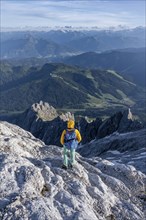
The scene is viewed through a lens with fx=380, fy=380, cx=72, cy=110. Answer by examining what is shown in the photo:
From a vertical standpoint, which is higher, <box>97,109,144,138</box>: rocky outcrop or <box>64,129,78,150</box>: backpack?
<box>64,129,78,150</box>: backpack

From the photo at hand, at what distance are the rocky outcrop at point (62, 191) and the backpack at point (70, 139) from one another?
84.6 inches

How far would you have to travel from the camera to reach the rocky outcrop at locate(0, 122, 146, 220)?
27.5 m

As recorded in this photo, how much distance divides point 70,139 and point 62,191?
596 centimetres

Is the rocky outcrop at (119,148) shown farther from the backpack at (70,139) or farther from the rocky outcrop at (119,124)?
the backpack at (70,139)

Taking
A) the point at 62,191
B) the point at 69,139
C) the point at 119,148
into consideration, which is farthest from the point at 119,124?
the point at 62,191

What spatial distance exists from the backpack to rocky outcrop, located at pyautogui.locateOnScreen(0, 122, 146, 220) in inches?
84.6

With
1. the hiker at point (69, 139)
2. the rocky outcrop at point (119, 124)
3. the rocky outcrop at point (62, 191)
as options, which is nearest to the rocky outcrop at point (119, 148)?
the rocky outcrop at point (119, 124)

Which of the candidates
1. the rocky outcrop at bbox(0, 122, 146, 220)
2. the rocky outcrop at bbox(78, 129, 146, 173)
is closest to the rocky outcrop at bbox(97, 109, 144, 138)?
the rocky outcrop at bbox(78, 129, 146, 173)

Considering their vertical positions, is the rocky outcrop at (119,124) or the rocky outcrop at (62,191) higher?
the rocky outcrop at (62,191)

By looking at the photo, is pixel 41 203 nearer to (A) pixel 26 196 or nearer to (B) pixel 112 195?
(A) pixel 26 196

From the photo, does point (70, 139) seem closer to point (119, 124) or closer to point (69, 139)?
point (69, 139)

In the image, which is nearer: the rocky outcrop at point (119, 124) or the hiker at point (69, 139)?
the hiker at point (69, 139)

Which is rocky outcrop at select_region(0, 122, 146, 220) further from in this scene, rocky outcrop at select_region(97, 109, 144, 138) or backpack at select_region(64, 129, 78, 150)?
rocky outcrop at select_region(97, 109, 144, 138)

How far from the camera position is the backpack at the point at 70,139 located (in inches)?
1405
